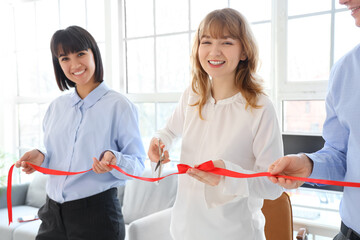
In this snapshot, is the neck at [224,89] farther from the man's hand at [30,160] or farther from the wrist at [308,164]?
the man's hand at [30,160]

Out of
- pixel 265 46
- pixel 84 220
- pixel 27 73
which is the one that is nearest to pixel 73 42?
pixel 84 220

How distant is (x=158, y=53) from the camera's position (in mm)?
3783

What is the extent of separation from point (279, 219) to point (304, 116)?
115 centimetres

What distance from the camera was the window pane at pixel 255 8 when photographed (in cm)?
307

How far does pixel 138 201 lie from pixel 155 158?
1.94 meters

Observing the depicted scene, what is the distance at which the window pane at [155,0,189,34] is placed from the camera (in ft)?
11.7

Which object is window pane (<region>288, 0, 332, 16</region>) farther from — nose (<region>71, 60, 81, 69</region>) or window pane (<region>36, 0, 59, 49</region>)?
window pane (<region>36, 0, 59, 49</region>)

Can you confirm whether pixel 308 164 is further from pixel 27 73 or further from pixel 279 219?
pixel 27 73

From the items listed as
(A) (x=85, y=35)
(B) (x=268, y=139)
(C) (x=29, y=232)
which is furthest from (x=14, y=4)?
(B) (x=268, y=139)

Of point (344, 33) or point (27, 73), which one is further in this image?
point (27, 73)

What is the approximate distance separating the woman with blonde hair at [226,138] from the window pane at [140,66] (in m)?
2.39

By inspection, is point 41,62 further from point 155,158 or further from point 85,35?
point 155,158

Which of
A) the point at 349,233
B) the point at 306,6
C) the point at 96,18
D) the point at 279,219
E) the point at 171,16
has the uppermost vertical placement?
the point at 96,18

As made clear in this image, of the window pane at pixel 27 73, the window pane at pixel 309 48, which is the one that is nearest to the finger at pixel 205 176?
the window pane at pixel 309 48
